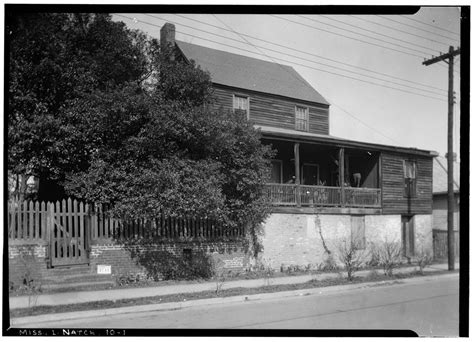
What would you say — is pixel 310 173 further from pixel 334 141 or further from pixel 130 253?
pixel 130 253

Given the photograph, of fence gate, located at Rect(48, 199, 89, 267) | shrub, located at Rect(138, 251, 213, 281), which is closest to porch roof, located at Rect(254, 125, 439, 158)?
Result: shrub, located at Rect(138, 251, 213, 281)

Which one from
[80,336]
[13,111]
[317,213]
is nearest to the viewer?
[80,336]

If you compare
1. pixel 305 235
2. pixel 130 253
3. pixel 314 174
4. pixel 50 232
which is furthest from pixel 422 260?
pixel 50 232

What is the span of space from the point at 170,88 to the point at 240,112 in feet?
7.85

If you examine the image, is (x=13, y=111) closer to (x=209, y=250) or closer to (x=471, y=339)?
(x=209, y=250)

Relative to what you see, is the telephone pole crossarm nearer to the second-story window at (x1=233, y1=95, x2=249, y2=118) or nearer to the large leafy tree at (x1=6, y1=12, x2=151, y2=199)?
the second-story window at (x1=233, y1=95, x2=249, y2=118)

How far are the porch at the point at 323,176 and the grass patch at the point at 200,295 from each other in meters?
4.46

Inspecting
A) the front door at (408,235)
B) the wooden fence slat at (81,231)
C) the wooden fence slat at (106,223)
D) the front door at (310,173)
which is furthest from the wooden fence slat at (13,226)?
the front door at (408,235)

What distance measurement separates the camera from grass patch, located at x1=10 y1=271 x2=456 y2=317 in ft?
31.6

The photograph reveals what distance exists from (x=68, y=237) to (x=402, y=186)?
16.6 m

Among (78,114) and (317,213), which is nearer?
(78,114)

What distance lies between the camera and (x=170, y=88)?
14.7 meters

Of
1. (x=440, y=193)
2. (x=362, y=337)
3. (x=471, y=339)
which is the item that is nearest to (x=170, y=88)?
(x=362, y=337)

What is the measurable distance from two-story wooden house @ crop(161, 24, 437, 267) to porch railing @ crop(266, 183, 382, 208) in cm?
4
